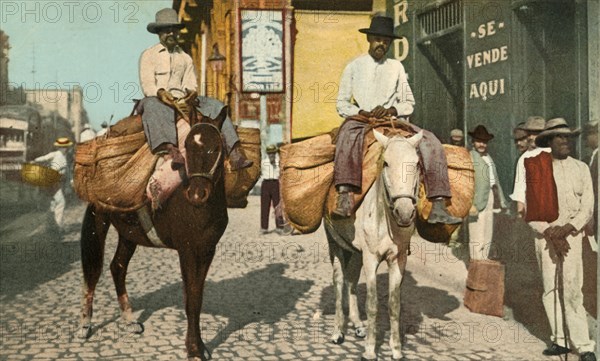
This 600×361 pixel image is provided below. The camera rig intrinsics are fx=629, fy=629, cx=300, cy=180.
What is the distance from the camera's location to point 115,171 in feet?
20.1

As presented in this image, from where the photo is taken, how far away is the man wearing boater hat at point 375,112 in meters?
5.89

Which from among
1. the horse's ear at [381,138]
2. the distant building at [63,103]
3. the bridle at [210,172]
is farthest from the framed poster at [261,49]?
the horse's ear at [381,138]

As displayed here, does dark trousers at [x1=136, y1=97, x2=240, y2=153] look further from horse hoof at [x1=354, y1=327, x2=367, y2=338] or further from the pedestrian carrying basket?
horse hoof at [x1=354, y1=327, x2=367, y2=338]

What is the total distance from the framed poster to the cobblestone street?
2.20 m

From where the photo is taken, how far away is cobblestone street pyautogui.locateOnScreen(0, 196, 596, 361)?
630 cm

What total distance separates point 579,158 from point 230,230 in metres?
4.66

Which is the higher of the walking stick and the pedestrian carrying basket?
the pedestrian carrying basket

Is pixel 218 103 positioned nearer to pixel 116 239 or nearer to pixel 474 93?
pixel 116 239

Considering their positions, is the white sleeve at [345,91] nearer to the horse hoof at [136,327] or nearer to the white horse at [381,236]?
the white horse at [381,236]

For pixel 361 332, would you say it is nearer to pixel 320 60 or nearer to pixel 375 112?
pixel 375 112

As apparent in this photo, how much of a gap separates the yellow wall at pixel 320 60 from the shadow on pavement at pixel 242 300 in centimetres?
197

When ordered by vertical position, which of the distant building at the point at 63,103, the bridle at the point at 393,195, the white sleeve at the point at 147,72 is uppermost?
the white sleeve at the point at 147,72

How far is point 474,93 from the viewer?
914cm

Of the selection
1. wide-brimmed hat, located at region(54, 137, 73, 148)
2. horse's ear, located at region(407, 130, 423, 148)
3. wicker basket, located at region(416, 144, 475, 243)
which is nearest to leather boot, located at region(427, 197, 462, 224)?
wicker basket, located at region(416, 144, 475, 243)
